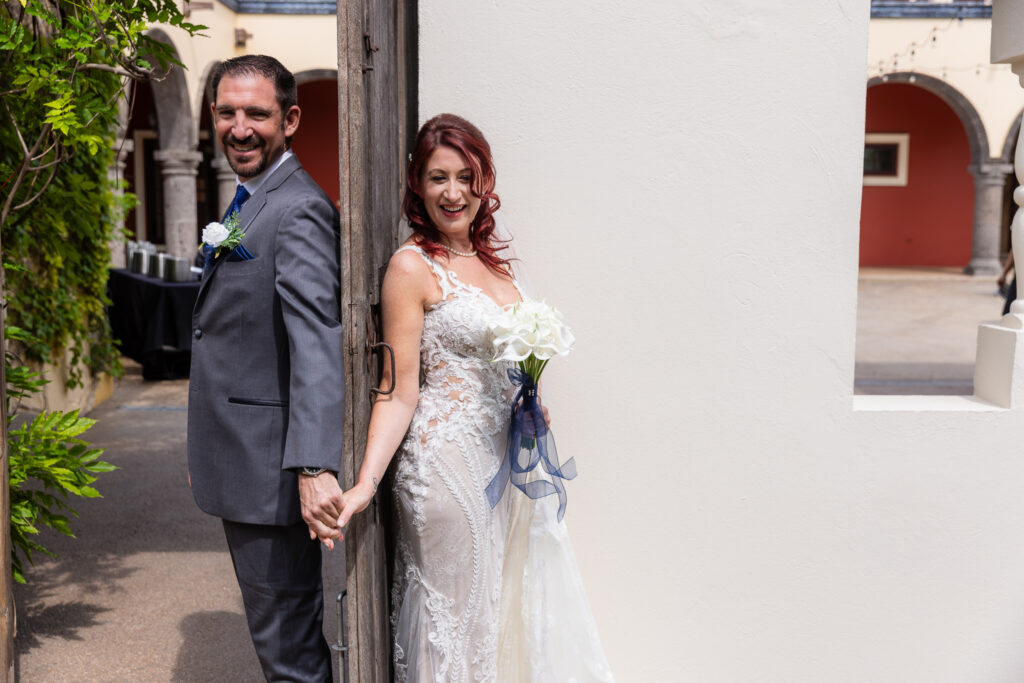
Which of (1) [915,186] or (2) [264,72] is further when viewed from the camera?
(1) [915,186]

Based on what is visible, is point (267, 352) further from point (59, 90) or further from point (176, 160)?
point (176, 160)

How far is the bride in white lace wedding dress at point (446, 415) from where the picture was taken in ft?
8.01

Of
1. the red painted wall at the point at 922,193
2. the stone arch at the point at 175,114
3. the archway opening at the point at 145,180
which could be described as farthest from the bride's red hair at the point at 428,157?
the red painted wall at the point at 922,193

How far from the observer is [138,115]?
17094 mm

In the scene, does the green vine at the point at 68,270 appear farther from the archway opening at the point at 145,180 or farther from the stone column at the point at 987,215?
the stone column at the point at 987,215

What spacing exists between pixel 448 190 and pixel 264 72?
53cm

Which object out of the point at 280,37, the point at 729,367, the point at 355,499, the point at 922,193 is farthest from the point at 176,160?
the point at 922,193

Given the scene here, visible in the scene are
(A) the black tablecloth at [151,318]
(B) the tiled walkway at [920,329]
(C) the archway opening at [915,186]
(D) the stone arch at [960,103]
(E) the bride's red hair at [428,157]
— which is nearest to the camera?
(E) the bride's red hair at [428,157]

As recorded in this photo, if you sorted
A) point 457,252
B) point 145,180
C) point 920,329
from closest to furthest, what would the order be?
point 457,252, point 920,329, point 145,180

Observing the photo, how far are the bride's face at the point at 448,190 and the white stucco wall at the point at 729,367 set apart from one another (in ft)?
1.39

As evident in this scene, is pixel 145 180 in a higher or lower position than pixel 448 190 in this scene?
higher

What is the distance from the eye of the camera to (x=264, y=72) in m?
2.34

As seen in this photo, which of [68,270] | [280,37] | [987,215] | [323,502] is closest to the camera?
[323,502]

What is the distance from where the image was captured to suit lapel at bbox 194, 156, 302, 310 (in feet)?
7.89
